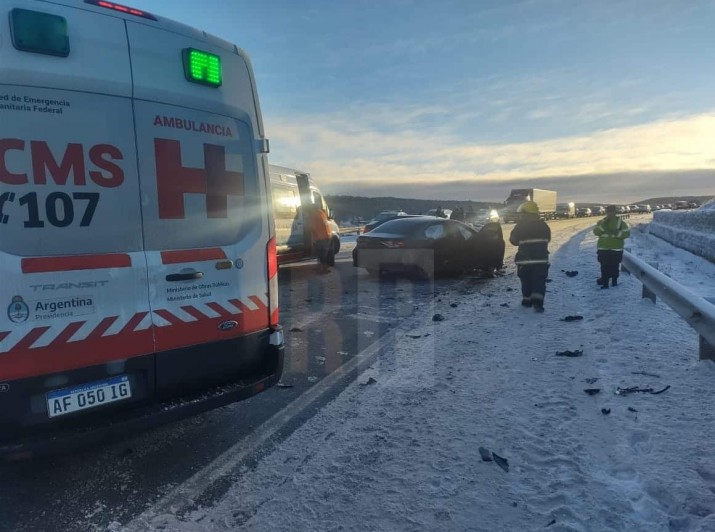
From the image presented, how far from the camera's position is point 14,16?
2631 mm

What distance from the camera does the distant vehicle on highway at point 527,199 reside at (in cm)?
5128

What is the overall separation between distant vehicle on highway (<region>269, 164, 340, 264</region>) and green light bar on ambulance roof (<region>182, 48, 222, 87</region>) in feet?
26.3

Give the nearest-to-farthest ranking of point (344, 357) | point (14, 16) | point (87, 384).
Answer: point (14, 16) < point (87, 384) < point (344, 357)

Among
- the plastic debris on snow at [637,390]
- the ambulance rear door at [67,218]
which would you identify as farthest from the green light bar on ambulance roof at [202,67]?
the plastic debris on snow at [637,390]

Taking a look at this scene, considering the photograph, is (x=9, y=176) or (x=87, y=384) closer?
(x=9, y=176)

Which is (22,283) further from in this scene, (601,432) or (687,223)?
(687,223)

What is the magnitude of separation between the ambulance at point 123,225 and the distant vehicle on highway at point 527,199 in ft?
150

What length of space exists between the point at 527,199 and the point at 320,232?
132 feet

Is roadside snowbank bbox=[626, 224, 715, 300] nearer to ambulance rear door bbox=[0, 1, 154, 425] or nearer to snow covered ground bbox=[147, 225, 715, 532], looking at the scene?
snow covered ground bbox=[147, 225, 715, 532]

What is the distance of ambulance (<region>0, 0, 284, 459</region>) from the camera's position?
8.86 ft

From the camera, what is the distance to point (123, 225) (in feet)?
10.1

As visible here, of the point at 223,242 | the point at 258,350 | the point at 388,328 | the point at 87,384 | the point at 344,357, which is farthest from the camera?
the point at 388,328

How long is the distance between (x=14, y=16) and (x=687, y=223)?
19459 millimetres

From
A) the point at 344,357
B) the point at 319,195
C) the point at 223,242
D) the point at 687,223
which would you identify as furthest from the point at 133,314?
the point at 687,223
